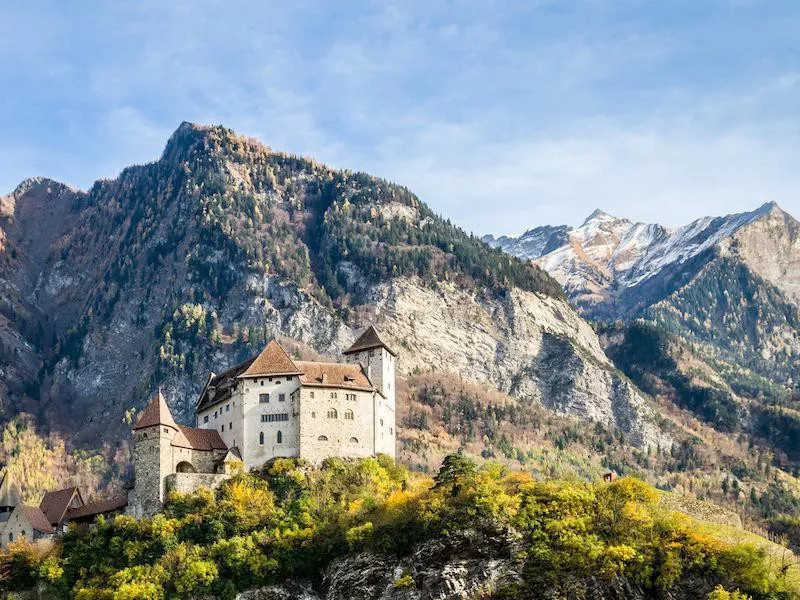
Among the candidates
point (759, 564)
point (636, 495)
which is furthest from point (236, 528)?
point (759, 564)

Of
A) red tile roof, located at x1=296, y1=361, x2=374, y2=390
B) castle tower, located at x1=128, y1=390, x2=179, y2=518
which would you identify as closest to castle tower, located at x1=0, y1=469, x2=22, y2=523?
castle tower, located at x1=128, y1=390, x2=179, y2=518

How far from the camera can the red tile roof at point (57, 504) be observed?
380 feet

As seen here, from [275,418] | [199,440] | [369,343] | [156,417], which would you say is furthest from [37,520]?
[369,343]

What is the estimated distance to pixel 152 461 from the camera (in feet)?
368

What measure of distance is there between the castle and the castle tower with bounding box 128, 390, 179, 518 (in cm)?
10

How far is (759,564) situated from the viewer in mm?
89812

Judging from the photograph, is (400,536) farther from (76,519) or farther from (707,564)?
(76,519)

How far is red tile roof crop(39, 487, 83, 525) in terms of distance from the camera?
116 metres

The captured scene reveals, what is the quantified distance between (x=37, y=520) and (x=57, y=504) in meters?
4.07

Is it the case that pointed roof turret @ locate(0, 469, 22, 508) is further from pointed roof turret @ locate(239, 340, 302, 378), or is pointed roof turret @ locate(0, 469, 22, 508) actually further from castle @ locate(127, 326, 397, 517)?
pointed roof turret @ locate(239, 340, 302, 378)

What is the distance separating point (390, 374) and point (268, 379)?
52.3 feet

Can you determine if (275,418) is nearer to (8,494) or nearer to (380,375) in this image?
(380,375)

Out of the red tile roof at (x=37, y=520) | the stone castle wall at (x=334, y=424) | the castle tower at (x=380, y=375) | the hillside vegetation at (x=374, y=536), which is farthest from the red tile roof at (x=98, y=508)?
the castle tower at (x=380, y=375)

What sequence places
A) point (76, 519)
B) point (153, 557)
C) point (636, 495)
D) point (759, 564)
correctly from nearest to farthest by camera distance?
point (759, 564)
point (636, 495)
point (153, 557)
point (76, 519)
